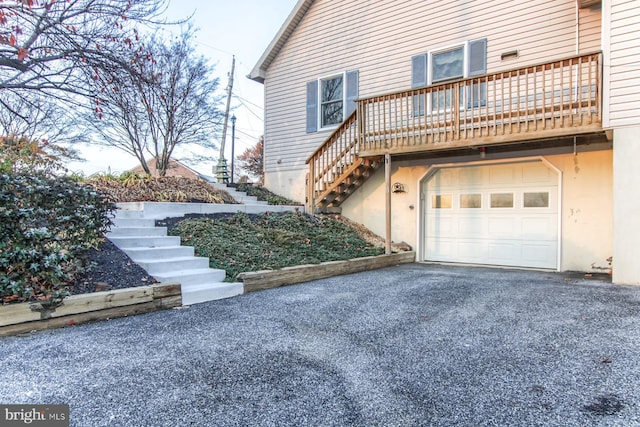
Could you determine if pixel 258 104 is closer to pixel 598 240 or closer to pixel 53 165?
pixel 53 165

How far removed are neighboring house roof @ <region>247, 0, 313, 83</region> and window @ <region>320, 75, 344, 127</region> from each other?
72.3 inches

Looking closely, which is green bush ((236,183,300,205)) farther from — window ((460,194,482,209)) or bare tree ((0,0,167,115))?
bare tree ((0,0,167,115))

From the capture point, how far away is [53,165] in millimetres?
6727

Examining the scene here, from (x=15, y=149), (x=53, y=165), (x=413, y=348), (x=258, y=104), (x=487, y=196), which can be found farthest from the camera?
(x=258, y=104)

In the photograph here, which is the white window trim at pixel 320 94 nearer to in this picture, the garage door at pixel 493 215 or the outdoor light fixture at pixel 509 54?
the garage door at pixel 493 215

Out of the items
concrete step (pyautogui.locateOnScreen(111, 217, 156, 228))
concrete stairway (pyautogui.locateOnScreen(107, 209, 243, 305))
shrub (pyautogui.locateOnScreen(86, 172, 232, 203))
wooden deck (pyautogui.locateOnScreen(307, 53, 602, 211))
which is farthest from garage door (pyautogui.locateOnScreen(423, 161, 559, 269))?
concrete step (pyautogui.locateOnScreen(111, 217, 156, 228))

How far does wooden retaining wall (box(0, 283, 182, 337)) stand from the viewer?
3170mm

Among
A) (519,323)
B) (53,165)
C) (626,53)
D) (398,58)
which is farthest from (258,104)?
(519,323)

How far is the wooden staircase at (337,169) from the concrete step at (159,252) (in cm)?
402

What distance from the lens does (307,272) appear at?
5.67 meters

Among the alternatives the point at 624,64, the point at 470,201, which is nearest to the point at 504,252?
the point at 470,201

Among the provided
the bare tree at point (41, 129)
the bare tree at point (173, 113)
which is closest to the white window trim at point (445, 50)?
the bare tree at point (173, 113)

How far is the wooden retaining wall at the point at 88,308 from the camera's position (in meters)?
3.17

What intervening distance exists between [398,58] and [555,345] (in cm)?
717
